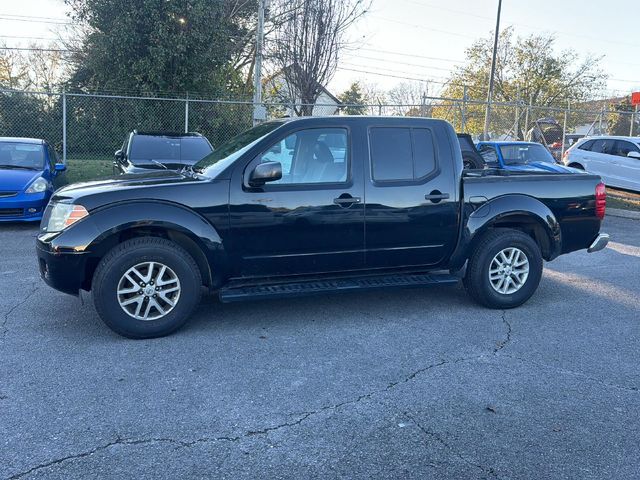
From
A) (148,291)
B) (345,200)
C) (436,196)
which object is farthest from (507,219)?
(148,291)

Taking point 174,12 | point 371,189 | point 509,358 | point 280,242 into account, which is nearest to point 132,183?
point 280,242

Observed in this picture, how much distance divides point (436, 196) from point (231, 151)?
6.45 ft

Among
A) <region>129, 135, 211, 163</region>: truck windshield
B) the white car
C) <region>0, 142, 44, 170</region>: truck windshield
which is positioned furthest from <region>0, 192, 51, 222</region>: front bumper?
the white car

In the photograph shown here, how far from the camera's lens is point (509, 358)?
4.29m

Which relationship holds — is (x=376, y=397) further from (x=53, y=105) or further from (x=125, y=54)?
(x=53, y=105)

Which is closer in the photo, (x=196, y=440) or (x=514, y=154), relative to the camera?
(x=196, y=440)

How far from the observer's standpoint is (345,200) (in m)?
4.88

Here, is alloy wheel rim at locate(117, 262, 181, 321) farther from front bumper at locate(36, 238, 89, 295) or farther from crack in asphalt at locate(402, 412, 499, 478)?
crack in asphalt at locate(402, 412, 499, 478)

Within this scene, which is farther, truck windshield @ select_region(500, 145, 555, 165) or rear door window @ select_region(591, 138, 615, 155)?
rear door window @ select_region(591, 138, 615, 155)

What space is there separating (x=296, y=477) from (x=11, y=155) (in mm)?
9649

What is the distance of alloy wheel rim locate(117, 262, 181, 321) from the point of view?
4418mm

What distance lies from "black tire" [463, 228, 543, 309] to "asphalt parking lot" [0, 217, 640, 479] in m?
0.16

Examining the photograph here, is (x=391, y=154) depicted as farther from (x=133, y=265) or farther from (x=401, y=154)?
(x=133, y=265)

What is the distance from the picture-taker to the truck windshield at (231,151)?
191 inches
